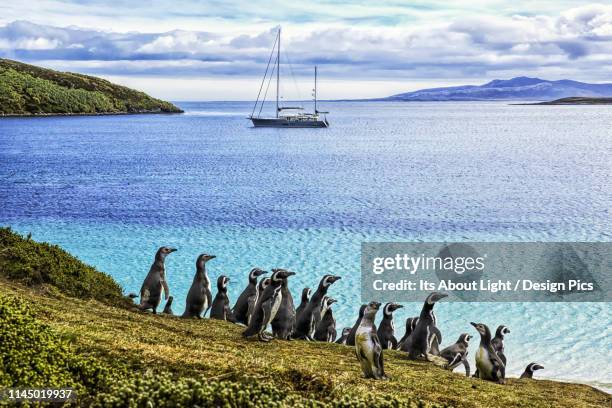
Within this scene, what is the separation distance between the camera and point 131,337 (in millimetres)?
11344

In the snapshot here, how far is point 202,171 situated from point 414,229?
1513 inches

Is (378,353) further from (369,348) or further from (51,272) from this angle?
(51,272)

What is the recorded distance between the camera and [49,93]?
169 meters

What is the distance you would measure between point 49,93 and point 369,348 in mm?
172243

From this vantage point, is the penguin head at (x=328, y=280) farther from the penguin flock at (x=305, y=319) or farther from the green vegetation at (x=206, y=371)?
the green vegetation at (x=206, y=371)

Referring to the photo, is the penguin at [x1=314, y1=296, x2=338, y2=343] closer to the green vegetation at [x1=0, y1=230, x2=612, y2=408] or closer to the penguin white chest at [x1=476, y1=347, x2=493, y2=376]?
the green vegetation at [x1=0, y1=230, x2=612, y2=408]

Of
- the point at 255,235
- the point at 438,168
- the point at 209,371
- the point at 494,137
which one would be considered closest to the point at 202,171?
the point at 438,168

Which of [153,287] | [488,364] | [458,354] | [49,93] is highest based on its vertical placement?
[49,93]

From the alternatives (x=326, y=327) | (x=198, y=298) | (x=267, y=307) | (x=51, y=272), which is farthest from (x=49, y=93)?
(x=267, y=307)

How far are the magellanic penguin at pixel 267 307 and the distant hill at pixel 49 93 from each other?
157 metres

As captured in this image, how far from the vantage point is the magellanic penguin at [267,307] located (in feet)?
42.1

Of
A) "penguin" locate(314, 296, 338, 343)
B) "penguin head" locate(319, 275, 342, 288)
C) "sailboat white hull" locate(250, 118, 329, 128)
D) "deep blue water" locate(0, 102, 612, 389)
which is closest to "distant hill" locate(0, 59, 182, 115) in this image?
"sailboat white hull" locate(250, 118, 329, 128)

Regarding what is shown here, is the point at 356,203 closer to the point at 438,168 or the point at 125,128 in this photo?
the point at 438,168

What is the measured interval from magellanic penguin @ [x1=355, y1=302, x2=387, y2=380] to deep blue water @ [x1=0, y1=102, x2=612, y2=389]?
9577 mm
